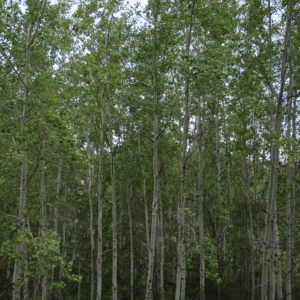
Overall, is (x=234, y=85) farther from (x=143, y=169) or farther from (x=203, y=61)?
(x=143, y=169)

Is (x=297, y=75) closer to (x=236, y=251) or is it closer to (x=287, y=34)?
(x=287, y=34)

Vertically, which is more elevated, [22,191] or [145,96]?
[145,96]

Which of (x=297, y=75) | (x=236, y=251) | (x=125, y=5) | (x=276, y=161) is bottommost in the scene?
(x=236, y=251)

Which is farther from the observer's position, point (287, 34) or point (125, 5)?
point (125, 5)

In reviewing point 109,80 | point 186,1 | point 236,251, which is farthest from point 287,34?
point 236,251

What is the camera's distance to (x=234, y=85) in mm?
11672

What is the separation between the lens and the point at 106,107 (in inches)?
530

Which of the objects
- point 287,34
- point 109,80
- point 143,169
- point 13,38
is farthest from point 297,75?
point 13,38

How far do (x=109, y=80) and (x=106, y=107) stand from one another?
2369 millimetres

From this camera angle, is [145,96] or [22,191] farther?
[145,96]

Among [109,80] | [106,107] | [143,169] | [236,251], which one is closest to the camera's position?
[109,80]

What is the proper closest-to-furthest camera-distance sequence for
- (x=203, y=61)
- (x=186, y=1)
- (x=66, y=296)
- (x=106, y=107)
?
(x=203, y=61), (x=186, y=1), (x=106, y=107), (x=66, y=296)

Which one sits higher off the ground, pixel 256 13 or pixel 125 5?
pixel 125 5

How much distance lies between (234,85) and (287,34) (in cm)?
267
